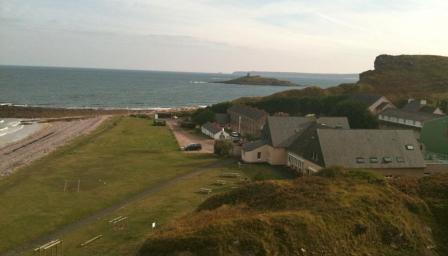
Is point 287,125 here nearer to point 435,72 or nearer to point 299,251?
point 299,251

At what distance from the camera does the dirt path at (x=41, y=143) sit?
1918 inches

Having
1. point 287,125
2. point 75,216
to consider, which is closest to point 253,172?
point 287,125

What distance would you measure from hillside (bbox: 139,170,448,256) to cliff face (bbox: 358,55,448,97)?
320ft

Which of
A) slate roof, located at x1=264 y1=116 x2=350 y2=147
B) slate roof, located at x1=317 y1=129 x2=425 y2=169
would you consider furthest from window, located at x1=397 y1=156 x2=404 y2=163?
slate roof, located at x1=264 y1=116 x2=350 y2=147

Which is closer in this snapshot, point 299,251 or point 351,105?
point 299,251

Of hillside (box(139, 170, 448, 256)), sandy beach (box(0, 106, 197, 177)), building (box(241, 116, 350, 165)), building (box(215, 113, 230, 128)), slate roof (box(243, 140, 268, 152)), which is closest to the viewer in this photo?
hillside (box(139, 170, 448, 256))

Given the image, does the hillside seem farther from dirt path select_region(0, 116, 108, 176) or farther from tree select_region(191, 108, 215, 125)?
tree select_region(191, 108, 215, 125)

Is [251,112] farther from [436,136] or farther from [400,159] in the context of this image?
[400,159]

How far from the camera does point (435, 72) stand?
14188 centimetres

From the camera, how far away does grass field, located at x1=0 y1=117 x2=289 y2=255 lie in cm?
2634

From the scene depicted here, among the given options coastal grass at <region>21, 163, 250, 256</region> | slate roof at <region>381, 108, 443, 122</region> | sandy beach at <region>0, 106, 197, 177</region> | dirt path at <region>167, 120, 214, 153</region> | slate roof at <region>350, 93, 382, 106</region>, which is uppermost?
slate roof at <region>350, 93, 382, 106</region>

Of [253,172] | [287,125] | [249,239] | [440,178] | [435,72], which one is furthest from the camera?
[435,72]

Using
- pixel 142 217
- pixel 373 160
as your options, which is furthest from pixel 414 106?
pixel 142 217

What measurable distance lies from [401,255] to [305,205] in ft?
15.3
